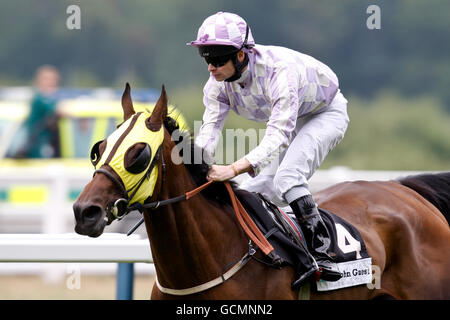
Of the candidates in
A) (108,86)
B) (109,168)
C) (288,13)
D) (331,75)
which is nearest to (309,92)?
(331,75)

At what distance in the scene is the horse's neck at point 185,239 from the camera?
3.89 meters

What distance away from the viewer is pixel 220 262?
4.00 metres

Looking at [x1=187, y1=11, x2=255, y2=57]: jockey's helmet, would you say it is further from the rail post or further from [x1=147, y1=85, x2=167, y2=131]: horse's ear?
the rail post

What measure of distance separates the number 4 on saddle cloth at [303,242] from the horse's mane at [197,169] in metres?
0.12

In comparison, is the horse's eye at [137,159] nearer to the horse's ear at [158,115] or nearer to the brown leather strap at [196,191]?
the horse's ear at [158,115]

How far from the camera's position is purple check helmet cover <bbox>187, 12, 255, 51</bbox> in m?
4.09

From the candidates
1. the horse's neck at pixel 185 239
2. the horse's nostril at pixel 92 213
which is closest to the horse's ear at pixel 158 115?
the horse's neck at pixel 185 239

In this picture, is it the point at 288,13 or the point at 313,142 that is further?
the point at 288,13

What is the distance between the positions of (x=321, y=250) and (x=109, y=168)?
1288mm

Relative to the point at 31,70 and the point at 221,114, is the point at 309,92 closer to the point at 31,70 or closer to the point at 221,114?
the point at 221,114

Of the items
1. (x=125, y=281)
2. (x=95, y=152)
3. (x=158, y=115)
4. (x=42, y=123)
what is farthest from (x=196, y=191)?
(x=42, y=123)

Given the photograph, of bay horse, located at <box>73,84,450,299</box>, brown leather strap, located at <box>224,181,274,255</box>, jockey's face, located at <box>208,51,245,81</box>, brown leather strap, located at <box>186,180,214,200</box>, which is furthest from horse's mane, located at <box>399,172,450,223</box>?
brown leather strap, located at <box>186,180,214,200</box>

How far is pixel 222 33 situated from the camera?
4098mm
